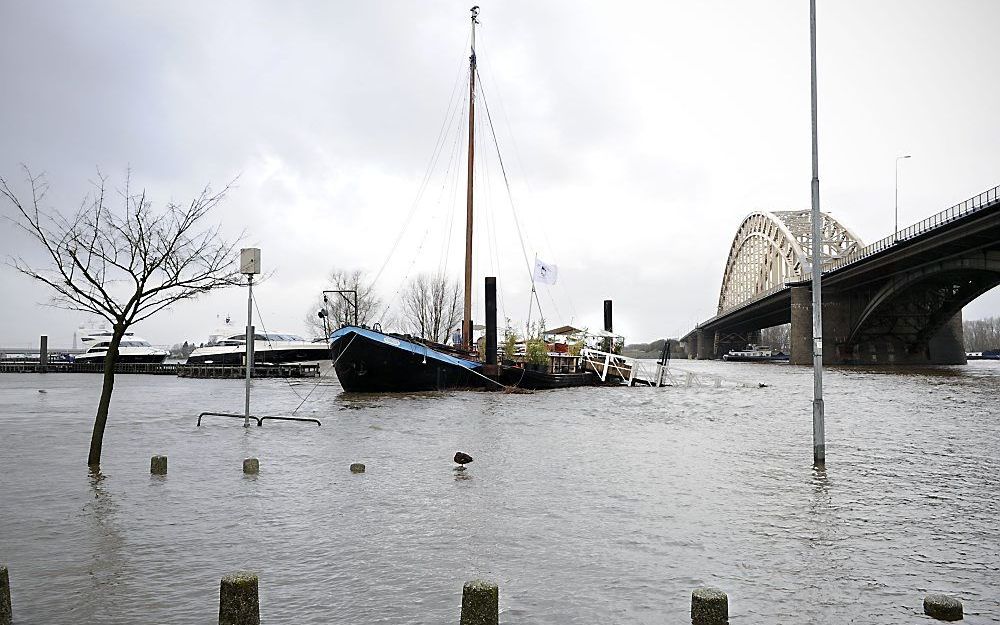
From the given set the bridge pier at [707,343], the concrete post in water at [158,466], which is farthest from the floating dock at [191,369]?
the bridge pier at [707,343]

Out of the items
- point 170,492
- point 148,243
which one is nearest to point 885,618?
point 170,492

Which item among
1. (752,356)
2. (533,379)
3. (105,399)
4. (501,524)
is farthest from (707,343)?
(501,524)

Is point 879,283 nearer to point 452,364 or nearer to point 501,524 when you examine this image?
point 452,364

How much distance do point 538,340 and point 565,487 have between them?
3017 centimetres

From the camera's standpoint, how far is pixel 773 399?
31.9 m

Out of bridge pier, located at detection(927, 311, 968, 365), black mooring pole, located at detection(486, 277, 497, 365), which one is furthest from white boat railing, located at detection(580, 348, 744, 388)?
bridge pier, located at detection(927, 311, 968, 365)

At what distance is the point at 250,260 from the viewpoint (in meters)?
15.5

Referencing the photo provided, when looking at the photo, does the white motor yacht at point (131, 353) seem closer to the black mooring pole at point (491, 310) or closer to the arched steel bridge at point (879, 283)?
the black mooring pole at point (491, 310)

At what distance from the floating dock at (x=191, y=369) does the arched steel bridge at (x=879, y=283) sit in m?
43.0

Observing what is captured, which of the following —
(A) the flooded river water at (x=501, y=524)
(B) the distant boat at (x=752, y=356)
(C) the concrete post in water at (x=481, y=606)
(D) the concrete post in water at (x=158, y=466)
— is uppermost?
(B) the distant boat at (x=752, y=356)

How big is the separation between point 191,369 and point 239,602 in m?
51.6

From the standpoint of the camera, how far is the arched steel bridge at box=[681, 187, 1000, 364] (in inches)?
2051

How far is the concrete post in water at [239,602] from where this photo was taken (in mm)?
4648

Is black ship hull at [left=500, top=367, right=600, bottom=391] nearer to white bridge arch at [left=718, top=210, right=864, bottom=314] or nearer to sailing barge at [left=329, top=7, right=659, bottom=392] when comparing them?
sailing barge at [left=329, top=7, right=659, bottom=392]
